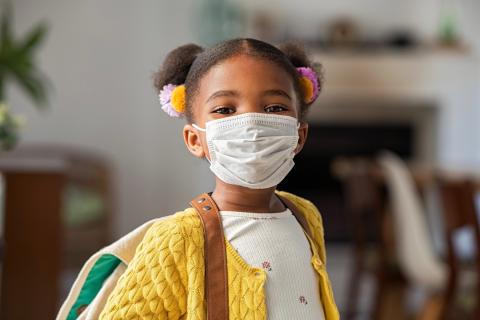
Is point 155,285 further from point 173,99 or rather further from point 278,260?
point 173,99

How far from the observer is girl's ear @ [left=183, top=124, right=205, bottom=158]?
1.08 m

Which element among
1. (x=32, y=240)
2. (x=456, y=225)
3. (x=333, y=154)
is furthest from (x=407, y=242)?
(x=333, y=154)

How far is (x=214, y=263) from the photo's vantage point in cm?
99

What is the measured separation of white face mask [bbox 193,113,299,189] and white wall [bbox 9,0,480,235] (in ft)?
16.6

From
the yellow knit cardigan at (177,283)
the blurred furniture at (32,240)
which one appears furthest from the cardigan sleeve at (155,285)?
the blurred furniture at (32,240)

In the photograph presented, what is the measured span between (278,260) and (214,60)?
0.27 m

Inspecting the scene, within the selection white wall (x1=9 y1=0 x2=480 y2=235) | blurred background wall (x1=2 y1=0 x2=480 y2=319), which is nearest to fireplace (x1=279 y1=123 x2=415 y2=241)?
blurred background wall (x1=2 y1=0 x2=480 y2=319)

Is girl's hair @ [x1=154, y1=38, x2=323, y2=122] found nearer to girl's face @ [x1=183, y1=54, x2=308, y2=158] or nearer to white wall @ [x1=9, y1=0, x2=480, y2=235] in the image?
girl's face @ [x1=183, y1=54, x2=308, y2=158]

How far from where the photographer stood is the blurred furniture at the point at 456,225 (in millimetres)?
2871

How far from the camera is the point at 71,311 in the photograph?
3.68 feet

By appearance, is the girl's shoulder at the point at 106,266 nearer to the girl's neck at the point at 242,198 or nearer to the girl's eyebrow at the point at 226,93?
the girl's neck at the point at 242,198

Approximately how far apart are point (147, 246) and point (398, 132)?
5.51 metres

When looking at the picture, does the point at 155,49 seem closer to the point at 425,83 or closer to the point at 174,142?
the point at 174,142

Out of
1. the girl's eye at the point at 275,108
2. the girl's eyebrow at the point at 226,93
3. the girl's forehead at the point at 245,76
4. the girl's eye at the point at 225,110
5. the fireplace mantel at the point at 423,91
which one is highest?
the girl's forehead at the point at 245,76
